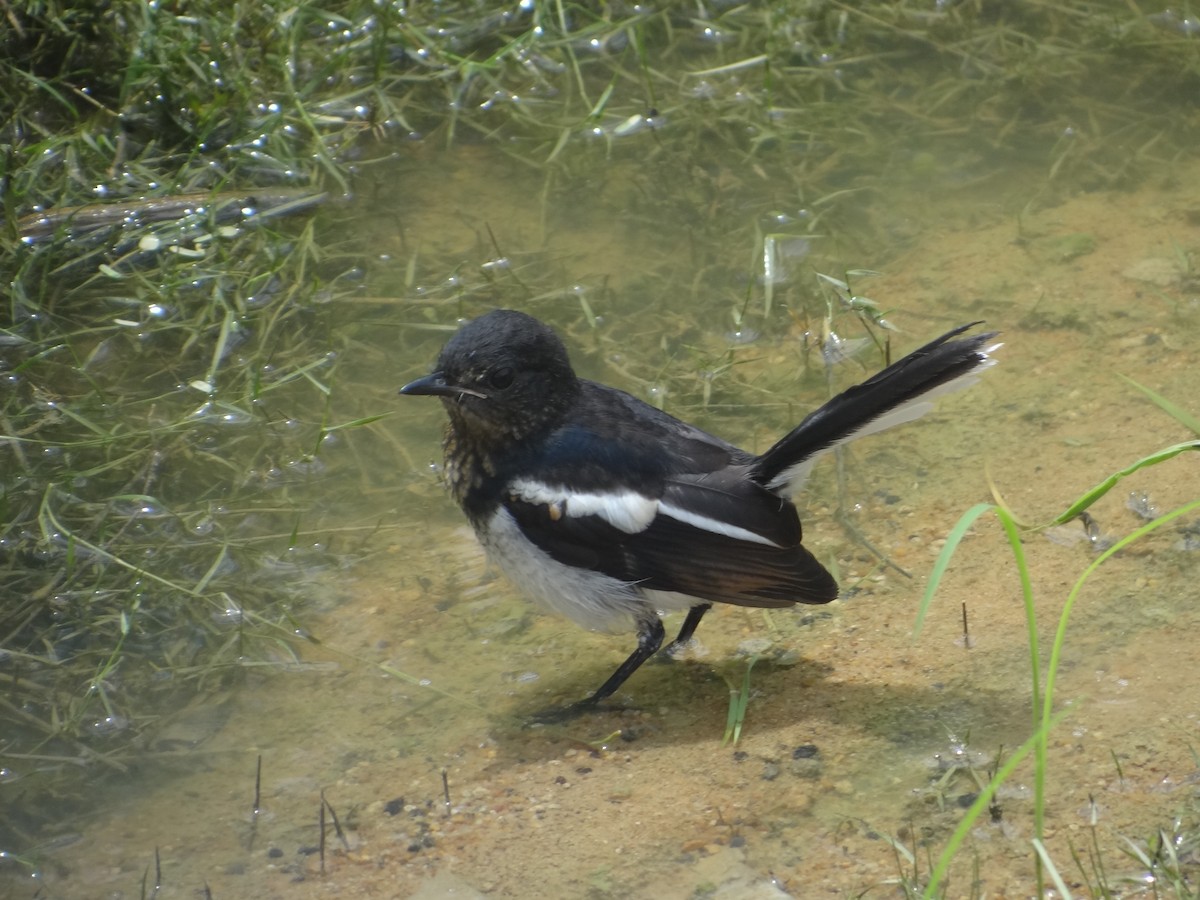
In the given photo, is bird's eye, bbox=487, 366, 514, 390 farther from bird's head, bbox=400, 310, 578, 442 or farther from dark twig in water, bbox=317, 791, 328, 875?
dark twig in water, bbox=317, 791, 328, 875

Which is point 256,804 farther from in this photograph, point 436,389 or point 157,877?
point 436,389

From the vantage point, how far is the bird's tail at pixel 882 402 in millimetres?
3588

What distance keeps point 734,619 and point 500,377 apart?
1.13 meters

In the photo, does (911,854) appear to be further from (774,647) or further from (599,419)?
(599,419)

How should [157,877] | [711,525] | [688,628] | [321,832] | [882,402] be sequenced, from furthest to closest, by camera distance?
[688,628], [711,525], [882,402], [321,832], [157,877]

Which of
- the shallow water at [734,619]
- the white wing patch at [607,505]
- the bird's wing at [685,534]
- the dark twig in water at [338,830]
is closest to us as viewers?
the shallow water at [734,619]

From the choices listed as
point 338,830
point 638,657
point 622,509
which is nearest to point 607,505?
point 622,509

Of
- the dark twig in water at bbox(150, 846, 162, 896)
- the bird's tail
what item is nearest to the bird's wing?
the bird's tail

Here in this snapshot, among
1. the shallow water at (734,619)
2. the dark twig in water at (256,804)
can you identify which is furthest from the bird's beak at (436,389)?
the dark twig in water at (256,804)

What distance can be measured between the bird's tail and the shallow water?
24.7 inches

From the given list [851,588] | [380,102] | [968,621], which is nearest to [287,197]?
[380,102]

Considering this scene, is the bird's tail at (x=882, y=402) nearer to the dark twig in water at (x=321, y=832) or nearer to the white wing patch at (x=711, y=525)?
Result: the white wing patch at (x=711, y=525)

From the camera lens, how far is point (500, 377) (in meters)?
4.23

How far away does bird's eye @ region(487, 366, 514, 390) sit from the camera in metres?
4.23
